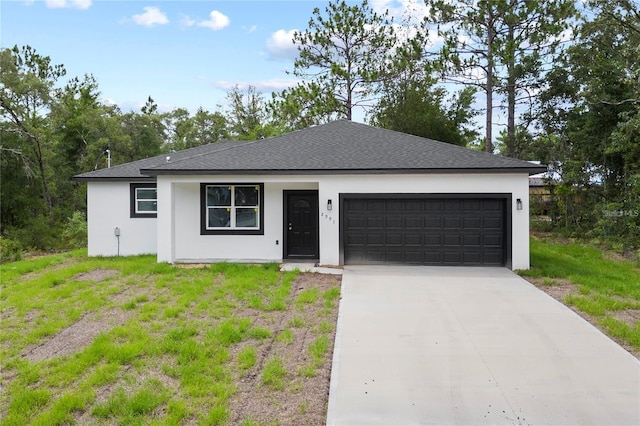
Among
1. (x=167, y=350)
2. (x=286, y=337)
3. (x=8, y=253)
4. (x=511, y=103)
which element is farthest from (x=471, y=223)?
(x=8, y=253)

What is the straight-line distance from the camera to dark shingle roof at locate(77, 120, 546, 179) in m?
10.6

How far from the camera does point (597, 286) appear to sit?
27.9 feet

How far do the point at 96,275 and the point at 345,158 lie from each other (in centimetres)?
669

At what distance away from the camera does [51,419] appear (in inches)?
144

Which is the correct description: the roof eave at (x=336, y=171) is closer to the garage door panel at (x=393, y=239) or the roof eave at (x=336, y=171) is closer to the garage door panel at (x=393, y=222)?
the garage door panel at (x=393, y=222)

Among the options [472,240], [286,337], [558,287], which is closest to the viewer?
[286,337]

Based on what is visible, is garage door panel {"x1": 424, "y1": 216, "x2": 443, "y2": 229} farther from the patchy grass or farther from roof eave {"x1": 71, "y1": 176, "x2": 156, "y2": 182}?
roof eave {"x1": 71, "y1": 176, "x2": 156, "y2": 182}

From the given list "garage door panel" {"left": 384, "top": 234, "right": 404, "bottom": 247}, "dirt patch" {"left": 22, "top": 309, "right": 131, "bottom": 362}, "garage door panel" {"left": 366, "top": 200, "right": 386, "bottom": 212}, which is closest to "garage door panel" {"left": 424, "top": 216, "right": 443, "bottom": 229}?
"garage door panel" {"left": 384, "top": 234, "right": 404, "bottom": 247}

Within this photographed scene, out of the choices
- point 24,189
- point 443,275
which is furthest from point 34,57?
point 443,275

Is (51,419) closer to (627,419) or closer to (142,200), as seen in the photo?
(627,419)

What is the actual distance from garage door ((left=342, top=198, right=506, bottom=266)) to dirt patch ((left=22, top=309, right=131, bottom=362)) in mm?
5908

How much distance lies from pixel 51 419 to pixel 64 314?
3.52 m

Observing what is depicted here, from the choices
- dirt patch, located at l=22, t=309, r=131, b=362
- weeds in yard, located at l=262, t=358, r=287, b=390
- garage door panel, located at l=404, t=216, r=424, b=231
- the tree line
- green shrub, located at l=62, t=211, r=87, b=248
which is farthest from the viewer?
green shrub, located at l=62, t=211, r=87, b=248

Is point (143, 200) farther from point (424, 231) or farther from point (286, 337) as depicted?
point (286, 337)
